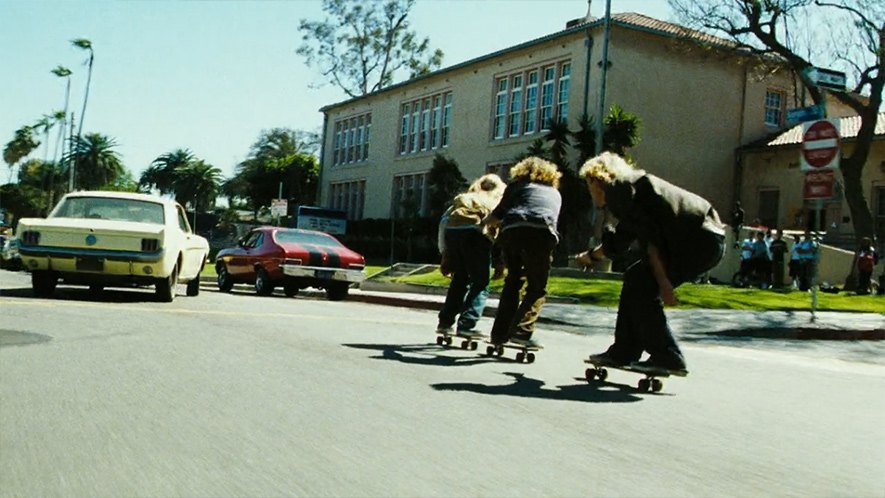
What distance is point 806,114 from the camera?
46.6 feet

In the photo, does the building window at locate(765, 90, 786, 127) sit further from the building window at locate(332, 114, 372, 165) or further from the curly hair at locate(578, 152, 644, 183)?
the curly hair at locate(578, 152, 644, 183)

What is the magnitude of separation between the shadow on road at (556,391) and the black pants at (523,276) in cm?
120

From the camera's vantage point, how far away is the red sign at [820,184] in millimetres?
13625

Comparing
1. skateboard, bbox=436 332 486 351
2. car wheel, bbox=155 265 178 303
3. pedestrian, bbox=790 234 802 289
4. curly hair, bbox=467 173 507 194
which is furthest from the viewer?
pedestrian, bbox=790 234 802 289

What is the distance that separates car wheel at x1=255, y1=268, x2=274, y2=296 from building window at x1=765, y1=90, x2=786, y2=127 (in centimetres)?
2759

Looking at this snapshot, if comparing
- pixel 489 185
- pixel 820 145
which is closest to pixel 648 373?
pixel 489 185

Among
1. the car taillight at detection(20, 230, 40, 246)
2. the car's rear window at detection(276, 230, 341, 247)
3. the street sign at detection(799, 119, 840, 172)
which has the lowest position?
the car taillight at detection(20, 230, 40, 246)

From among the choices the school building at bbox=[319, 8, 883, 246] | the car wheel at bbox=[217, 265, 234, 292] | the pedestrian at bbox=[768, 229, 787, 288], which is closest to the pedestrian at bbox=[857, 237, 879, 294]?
the pedestrian at bbox=[768, 229, 787, 288]

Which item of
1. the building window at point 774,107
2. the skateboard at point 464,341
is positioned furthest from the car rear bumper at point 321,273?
the building window at point 774,107

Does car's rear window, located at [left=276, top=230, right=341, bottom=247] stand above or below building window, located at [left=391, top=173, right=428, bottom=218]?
below

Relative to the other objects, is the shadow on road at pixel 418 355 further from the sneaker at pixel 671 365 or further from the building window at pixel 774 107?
the building window at pixel 774 107

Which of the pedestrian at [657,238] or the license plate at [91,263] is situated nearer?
the pedestrian at [657,238]

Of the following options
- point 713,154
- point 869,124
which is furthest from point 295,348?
point 713,154

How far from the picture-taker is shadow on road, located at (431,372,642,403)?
6.45m
